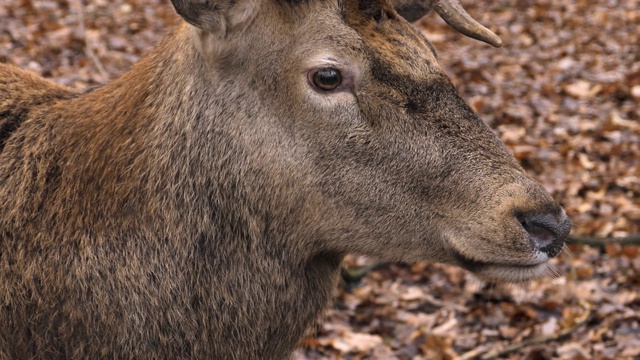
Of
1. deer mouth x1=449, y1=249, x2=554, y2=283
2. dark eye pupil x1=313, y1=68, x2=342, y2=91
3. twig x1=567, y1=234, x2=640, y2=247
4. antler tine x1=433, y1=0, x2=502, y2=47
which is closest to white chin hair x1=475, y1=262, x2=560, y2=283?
deer mouth x1=449, y1=249, x2=554, y2=283

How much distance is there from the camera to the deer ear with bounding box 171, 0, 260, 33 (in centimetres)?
334

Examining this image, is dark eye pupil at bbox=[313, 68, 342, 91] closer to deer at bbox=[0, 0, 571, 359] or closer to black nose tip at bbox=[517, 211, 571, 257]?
deer at bbox=[0, 0, 571, 359]

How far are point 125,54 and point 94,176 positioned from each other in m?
9.51

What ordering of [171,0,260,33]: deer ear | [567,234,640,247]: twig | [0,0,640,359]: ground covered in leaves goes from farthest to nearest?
[567,234,640,247]: twig < [0,0,640,359]: ground covered in leaves < [171,0,260,33]: deer ear

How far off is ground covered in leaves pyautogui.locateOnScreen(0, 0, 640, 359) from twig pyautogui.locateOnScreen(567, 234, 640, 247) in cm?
6

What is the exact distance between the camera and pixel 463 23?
413cm

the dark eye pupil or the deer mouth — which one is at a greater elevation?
the dark eye pupil

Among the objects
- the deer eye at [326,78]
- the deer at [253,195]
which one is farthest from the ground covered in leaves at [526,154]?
the deer eye at [326,78]

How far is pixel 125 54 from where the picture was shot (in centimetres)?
1281

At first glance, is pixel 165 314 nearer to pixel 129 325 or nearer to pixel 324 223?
pixel 129 325

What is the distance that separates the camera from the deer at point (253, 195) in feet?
11.5

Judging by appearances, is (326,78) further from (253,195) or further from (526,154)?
(526,154)

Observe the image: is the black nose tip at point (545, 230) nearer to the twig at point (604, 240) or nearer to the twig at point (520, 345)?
the twig at point (520, 345)

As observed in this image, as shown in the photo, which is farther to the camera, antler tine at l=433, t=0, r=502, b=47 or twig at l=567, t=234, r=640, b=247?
twig at l=567, t=234, r=640, b=247
